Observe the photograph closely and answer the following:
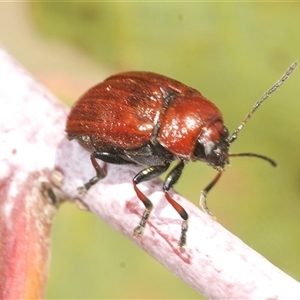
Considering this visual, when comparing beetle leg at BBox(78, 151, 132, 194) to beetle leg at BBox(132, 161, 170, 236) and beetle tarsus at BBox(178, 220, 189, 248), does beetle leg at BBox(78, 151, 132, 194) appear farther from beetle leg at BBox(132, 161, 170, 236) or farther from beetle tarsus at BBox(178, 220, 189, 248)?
beetle tarsus at BBox(178, 220, 189, 248)

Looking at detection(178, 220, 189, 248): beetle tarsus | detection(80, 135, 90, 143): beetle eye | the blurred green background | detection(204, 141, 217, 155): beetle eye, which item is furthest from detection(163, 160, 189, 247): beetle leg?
the blurred green background

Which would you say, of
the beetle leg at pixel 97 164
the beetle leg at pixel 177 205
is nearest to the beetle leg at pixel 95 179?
the beetle leg at pixel 97 164

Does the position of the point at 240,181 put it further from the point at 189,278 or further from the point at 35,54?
the point at 35,54

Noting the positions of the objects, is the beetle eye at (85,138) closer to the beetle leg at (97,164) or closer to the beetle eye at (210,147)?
the beetle leg at (97,164)

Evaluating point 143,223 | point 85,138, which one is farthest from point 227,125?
point 143,223

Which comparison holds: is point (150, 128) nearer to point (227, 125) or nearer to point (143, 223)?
point (143, 223)

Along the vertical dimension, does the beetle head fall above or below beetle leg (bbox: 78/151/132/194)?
above
